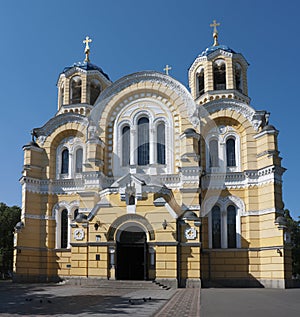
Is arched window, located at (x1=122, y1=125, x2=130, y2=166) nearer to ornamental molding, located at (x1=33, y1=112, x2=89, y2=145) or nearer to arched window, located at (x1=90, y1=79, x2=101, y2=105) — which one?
ornamental molding, located at (x1=33, y1=112, x2=89, y2=145)

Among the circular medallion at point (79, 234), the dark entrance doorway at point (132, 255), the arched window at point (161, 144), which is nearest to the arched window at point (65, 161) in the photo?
the circular medallion at point (79, 234)

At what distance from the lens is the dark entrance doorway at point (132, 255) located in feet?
89.2

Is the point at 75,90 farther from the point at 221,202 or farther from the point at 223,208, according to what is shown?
the point at 223,208

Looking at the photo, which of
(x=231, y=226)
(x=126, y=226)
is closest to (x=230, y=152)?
(x=231, y=226)

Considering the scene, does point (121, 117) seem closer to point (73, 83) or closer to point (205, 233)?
point (73, 83)

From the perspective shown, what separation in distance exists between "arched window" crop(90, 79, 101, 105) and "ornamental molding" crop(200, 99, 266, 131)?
31.4 feet

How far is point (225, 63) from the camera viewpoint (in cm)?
3284

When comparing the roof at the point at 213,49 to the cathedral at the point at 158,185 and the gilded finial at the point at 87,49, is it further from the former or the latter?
the gilded finial at the point at 87,49

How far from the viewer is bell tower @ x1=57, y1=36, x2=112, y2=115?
1356 inches

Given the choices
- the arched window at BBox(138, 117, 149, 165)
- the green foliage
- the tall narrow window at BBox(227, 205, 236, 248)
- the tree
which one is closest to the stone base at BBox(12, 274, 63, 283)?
the arched window at BBox(138, 117, 149, 165)

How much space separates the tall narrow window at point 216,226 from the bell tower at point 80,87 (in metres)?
12.3

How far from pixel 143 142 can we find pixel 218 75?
7.98 m

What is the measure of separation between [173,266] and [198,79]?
591 inches

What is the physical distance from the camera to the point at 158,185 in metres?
27.8
